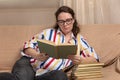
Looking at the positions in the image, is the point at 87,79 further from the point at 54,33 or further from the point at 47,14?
the point at 47,14

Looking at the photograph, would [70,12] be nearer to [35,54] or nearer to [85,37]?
[85,37]

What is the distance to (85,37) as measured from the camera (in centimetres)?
217

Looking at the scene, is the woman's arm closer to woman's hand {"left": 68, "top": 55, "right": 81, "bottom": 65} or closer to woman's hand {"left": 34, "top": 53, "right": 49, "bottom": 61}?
woman's hand {"left": 34, "top": 53, "right": 49, "bottom": 61}

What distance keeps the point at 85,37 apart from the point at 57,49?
0.74 meters

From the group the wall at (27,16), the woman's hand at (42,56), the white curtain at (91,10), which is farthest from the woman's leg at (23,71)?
the wall at (27,16)

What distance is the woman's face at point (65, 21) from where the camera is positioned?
1920 mm

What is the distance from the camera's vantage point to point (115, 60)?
2.03 metres

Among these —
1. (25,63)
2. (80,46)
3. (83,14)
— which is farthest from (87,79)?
(83,14)

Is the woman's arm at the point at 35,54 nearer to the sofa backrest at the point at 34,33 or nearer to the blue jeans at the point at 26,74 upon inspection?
the blue jeans at the point at 26,74

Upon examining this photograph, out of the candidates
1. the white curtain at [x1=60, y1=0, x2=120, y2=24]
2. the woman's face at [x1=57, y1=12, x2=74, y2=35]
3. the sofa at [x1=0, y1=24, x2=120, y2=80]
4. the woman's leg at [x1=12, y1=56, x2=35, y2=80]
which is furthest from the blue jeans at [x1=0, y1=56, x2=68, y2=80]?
the white curtain at [x1=60, y1=0, x2=120, y2=24]

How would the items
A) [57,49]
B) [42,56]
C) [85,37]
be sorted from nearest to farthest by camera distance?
[57,49]
[42,56]
[85,37]

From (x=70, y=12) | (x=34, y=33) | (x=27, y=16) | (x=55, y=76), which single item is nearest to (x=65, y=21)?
(x=70, y=12)

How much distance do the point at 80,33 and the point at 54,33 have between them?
28 cm

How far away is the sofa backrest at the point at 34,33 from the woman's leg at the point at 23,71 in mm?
304
